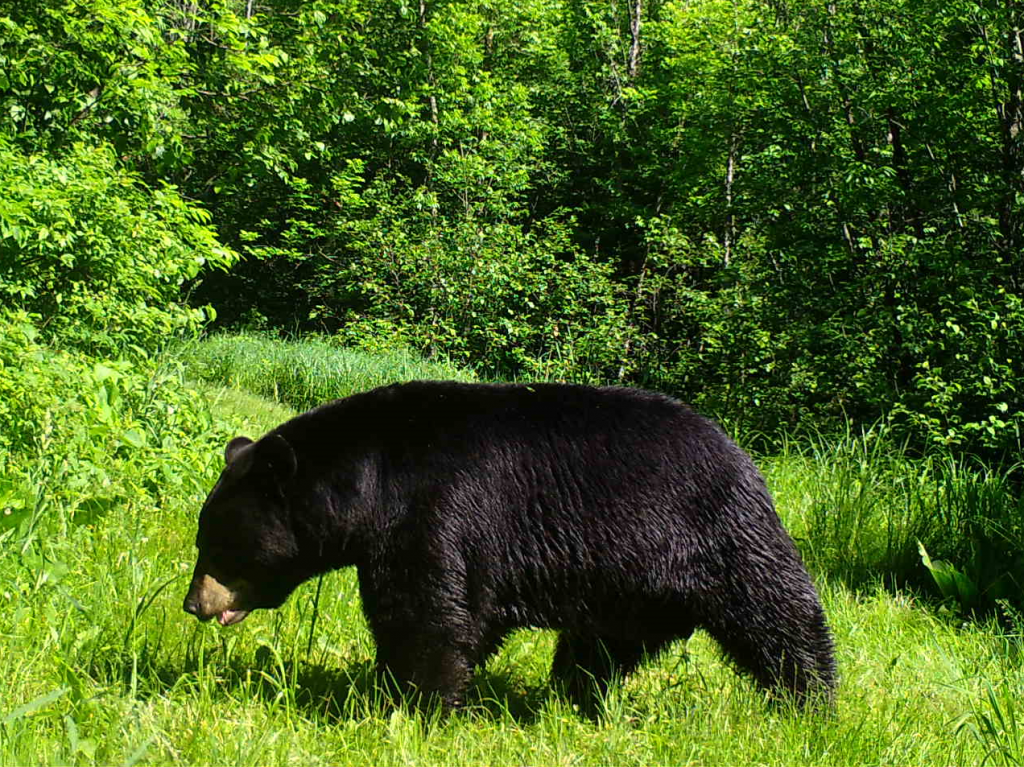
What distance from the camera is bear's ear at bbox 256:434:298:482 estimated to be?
10.1 ft

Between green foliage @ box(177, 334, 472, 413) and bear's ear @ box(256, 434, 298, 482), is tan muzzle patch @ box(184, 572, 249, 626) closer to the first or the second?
bear's ear @ box(256, 434, 298, 482)

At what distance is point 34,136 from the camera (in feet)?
26.9

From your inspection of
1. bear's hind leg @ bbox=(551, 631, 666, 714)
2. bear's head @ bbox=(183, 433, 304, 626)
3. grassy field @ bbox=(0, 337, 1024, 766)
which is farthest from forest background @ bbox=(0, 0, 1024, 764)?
bear's head @ bbox=(183, 433, 304, 626)

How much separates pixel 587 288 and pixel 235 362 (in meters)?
6.93

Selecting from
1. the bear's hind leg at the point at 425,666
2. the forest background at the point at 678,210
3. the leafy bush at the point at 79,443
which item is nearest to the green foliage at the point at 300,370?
the forest background at the point at 678,210

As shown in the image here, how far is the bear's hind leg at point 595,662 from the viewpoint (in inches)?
132

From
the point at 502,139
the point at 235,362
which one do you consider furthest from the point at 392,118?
the point at 502,139

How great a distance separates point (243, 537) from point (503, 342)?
45.0 ft

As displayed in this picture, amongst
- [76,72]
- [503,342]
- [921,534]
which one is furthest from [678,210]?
[921,534]

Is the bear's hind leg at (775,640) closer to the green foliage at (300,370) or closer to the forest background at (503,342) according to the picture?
the forest background at (503,342)

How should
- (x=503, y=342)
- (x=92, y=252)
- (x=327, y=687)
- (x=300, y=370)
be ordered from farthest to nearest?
(x=503, y=342) < (x=300, y=370) < (x=92, y=252) < (x=327, y=687)

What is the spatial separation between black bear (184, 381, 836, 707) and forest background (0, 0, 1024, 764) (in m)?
0.24

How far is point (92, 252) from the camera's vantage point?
677 cm

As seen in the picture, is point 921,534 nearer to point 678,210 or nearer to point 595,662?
point 595,662
